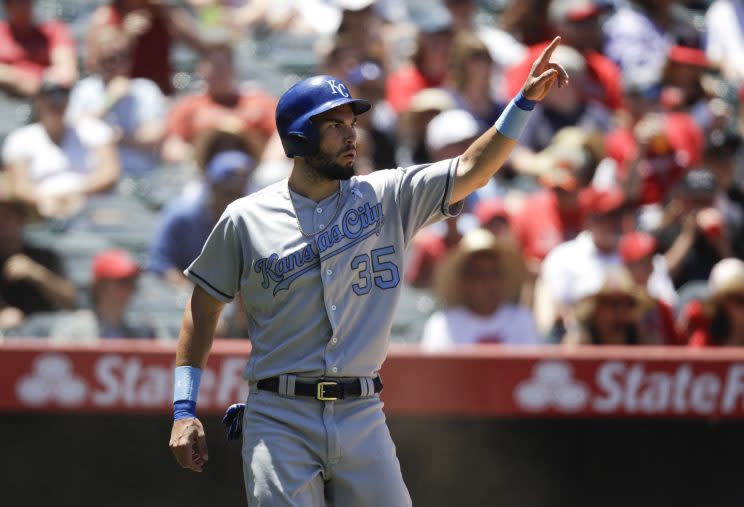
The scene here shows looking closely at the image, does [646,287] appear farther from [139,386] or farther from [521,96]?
[521,96]

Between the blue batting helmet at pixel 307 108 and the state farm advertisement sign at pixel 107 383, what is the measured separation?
77.0 inches

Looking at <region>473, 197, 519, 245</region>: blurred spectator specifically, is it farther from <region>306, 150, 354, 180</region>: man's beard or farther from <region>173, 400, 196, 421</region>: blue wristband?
<region>173, 400, 196, 421</region>: blue wristband

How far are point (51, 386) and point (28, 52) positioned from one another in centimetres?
339

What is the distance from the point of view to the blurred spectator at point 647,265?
675 centimetres

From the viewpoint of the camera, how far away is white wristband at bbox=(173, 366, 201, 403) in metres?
3.80

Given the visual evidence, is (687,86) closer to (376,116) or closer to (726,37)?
(726,37)

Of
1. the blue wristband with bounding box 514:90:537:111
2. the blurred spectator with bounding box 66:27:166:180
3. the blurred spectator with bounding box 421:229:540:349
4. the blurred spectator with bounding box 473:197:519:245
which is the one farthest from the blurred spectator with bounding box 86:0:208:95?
the blue wristband with bounding box 514:90:537:111

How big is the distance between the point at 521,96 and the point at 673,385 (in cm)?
241

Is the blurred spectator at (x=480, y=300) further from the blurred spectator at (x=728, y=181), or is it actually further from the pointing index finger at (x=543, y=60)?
the pointing index finger at (x=543, y=60)

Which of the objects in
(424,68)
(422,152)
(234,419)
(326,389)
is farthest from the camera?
(424,68)

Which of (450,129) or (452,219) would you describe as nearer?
(452,219)

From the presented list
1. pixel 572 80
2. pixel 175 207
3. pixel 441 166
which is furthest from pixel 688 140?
pixel 441 166

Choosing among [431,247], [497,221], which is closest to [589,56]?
[497,221]

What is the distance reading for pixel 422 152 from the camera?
25.0 feet
